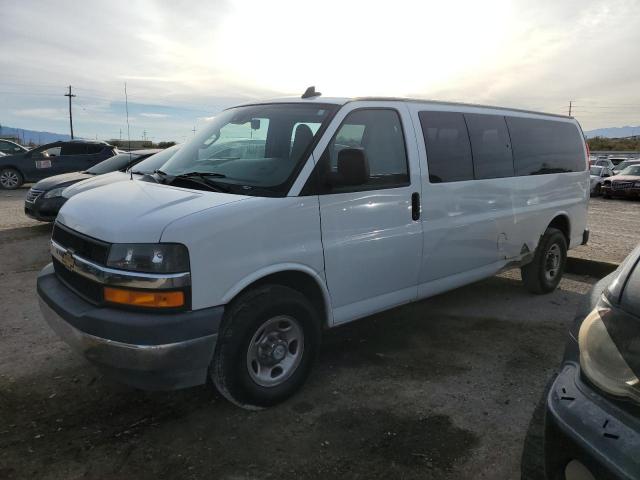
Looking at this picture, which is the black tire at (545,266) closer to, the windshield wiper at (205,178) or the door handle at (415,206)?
the door handle at (415,206)

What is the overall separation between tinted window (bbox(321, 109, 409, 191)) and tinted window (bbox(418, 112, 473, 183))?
31 centimetres

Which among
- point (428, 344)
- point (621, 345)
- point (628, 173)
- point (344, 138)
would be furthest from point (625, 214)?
point (621, 345)

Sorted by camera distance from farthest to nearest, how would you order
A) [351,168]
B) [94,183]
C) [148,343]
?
[94,183] < [351,168] < [148,343]

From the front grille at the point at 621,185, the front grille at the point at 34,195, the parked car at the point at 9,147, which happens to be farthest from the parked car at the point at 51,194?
the front grille at the point at 621,185

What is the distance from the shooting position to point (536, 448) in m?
1.90

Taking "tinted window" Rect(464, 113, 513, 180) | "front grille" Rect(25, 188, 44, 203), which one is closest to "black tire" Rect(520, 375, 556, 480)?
"tinted window" Rect(464, 113, 513, 180)

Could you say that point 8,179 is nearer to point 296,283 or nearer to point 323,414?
point 296,283

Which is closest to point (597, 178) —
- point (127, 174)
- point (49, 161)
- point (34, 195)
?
point (127, 174)

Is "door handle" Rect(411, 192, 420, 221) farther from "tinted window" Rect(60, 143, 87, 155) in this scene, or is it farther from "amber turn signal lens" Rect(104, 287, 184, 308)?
"tinted window" Rect(60, 143, 87, 155)

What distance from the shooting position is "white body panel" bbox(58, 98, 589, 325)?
2.86 meters

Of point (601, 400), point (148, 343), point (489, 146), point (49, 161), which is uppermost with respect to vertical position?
point (49, 161)

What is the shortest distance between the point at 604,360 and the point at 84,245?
8.92 feet

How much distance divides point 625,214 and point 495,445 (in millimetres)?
13008

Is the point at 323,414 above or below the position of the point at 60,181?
below
